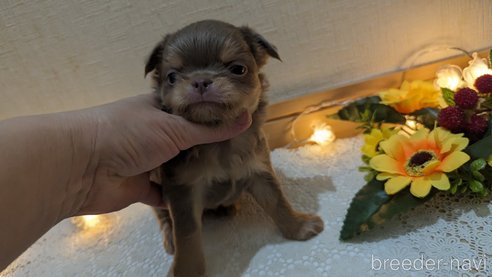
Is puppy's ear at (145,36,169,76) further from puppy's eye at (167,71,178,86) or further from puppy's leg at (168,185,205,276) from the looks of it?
puppy's leg at (168,185,205,276)

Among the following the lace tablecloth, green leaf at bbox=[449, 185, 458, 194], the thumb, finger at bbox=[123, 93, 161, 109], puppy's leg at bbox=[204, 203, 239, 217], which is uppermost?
finger at bbox=[123, 93, 161, 109]

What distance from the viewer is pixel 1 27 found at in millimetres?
1648

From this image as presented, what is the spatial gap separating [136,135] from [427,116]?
0.97 metres

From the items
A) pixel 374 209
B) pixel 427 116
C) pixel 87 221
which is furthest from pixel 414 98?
pixel 87 221

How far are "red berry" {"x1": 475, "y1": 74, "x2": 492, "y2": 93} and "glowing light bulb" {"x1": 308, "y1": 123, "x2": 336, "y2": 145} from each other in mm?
584

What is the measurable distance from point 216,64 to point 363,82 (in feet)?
2.81

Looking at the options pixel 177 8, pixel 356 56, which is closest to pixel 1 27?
pixel 177 8

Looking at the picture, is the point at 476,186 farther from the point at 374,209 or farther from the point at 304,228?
the point at 304,228

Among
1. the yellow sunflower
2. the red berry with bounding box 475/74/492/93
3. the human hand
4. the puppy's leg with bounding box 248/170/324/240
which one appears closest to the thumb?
the human hand

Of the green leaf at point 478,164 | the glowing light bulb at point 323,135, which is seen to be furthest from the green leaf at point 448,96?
the glowing light bulb at point 323,135

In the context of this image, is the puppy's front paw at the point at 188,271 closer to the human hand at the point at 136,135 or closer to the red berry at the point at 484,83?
the human hand at the point at 136,135

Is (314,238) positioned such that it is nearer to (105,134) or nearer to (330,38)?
(105,134)

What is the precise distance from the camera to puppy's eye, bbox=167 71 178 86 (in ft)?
3.54

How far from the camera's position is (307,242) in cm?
124
